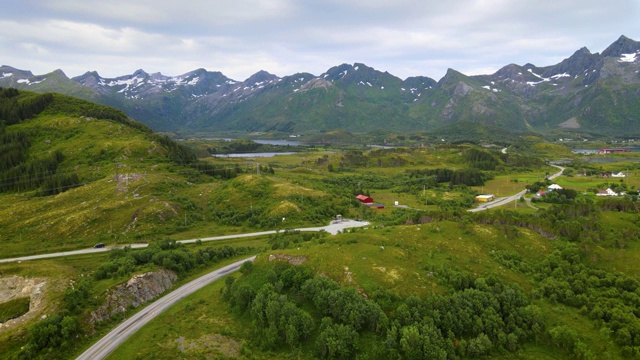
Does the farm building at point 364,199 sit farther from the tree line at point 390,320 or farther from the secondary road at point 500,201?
the tree line at point 390,320

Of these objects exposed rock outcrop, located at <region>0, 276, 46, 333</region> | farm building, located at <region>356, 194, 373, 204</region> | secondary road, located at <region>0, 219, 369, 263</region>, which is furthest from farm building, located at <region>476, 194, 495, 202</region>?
exposed rock outcrop, located at <region>0, 276, 46, 333</region>

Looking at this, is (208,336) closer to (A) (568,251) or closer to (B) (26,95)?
(A) (568,251)

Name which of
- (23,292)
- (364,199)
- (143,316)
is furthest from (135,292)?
(364,199)

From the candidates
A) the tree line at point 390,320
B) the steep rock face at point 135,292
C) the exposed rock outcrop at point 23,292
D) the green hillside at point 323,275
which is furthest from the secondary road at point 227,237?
the tree line at point 390,320

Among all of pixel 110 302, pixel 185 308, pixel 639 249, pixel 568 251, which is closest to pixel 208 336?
pixel 185 308

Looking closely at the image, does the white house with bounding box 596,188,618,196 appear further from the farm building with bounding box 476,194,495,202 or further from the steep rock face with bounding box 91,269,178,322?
the steep rock face with bounding box 91,269,178,322

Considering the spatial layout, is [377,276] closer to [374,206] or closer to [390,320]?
[390,320]

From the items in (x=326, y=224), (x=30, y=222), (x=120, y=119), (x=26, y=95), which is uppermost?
(x=26, y=95)
